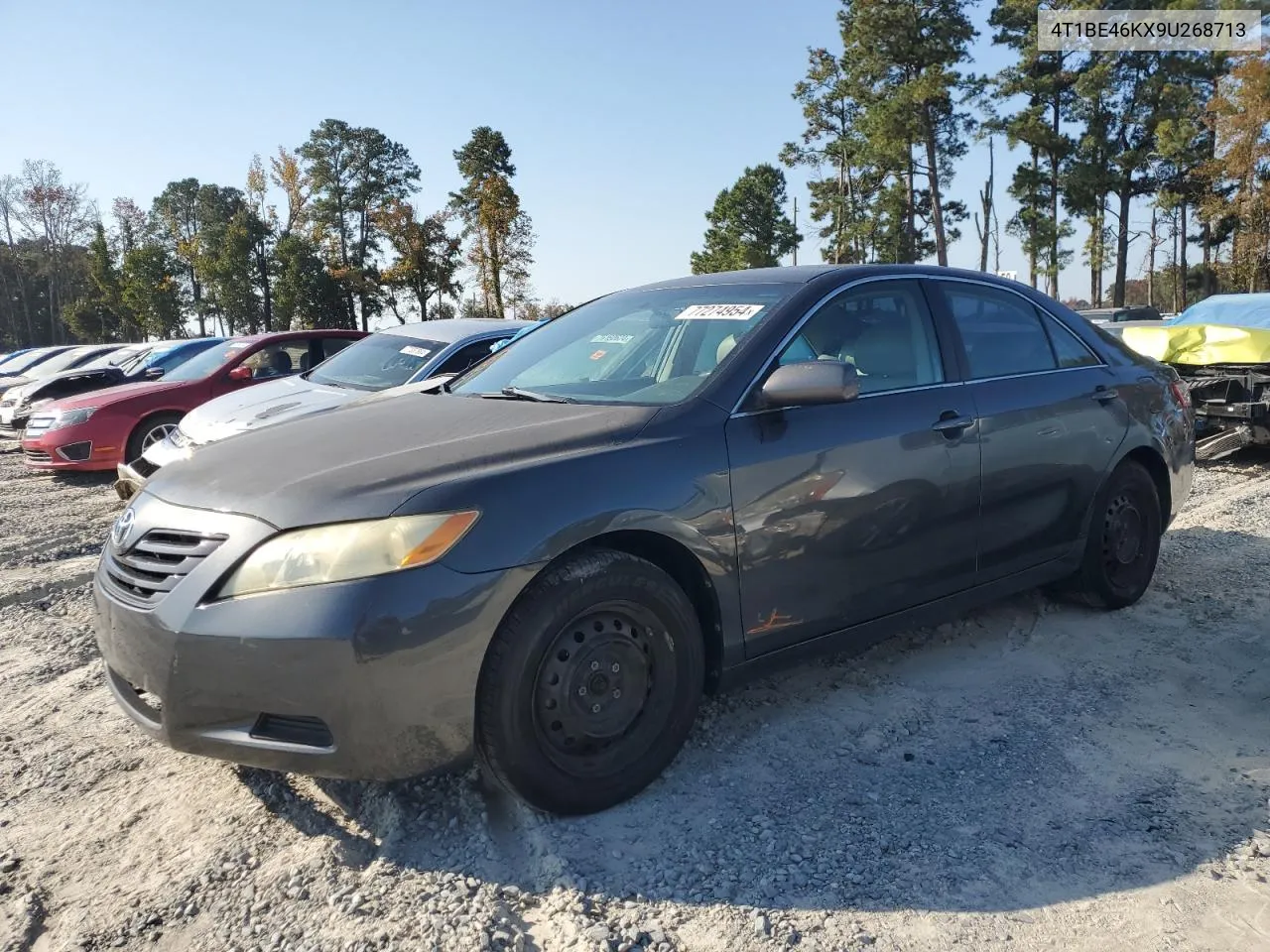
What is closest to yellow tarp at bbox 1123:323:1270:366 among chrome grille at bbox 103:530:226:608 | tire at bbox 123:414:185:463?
chrome grille at bbox 103:530:226:608

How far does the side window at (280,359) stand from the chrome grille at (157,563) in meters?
7.67

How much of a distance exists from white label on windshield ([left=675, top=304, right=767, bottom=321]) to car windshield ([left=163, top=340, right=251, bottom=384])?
7.83 meters

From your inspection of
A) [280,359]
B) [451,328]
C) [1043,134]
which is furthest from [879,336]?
[1043,134]

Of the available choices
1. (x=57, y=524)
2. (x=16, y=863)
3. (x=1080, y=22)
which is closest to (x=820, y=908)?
(x=16, y=863)

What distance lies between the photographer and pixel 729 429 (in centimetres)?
293

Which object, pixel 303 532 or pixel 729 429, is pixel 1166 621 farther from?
pixel 303 532

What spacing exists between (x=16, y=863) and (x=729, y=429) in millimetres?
2426

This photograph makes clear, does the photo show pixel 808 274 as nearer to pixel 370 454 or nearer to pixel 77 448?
pixel 370 454

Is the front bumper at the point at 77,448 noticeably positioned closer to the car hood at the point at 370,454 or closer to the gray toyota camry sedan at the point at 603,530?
the gray toyota camry sedan at the point at 603,530

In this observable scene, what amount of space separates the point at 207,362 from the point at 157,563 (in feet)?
27.6

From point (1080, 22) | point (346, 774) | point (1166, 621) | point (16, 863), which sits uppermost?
point (1080, 22)

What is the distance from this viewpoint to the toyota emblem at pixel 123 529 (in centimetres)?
275

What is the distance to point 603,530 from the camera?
258 cm

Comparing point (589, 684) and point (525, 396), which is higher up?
point (525, 396)
